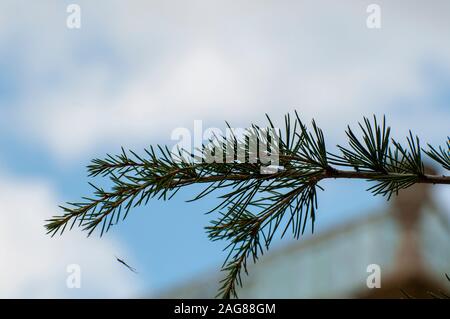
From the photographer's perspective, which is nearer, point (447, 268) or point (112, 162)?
point (112, 162)

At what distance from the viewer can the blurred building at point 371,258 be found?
6282 mm

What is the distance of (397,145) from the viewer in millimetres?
1041

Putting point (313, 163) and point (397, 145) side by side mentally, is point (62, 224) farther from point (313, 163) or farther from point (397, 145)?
point (397, 145)

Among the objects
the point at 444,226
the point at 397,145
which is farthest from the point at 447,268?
the point at 397,145

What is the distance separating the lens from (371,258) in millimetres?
6586

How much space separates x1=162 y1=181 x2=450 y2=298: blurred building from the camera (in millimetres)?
6282
